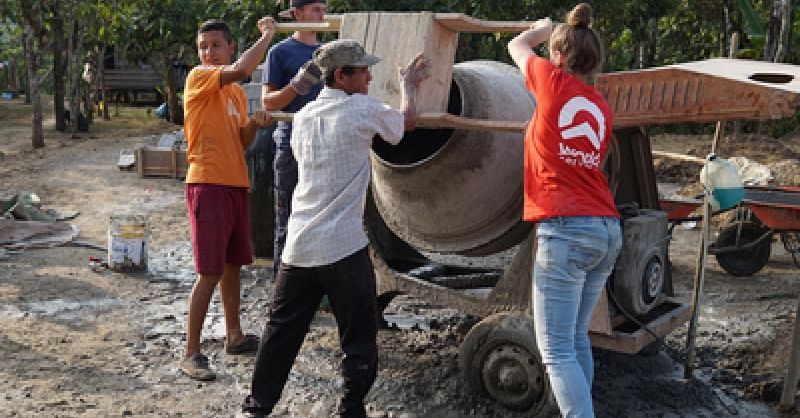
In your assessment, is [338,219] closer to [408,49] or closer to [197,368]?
[408,49]

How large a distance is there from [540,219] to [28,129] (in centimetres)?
1562

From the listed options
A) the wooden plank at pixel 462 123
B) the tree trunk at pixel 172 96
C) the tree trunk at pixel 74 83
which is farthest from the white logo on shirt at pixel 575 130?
the tree trunk at pixel 172 96

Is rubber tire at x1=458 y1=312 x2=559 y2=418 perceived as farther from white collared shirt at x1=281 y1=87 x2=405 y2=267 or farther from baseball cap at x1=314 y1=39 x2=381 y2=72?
baseball cap at x1=314 y1=39 x2=381 y2=72

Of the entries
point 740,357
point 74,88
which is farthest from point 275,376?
point 74,88

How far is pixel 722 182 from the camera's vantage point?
4293 mm

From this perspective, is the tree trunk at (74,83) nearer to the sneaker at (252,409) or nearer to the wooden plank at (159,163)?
the wooden plank at (159,163)

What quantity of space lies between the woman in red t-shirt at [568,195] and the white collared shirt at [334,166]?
2.05ft

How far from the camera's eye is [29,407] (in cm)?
424

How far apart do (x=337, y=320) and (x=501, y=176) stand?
116 cm

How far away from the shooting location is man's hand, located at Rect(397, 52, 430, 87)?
12.8 ft

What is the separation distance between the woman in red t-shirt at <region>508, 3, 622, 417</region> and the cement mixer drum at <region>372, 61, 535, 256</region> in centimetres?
91

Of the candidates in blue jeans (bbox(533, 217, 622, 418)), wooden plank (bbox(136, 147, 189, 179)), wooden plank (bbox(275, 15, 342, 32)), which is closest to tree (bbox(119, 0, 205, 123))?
wooden plank (bbox(136, 147, 189, 179))

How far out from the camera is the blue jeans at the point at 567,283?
3334 mm

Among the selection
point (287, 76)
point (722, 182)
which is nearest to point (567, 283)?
point (722, 182)
